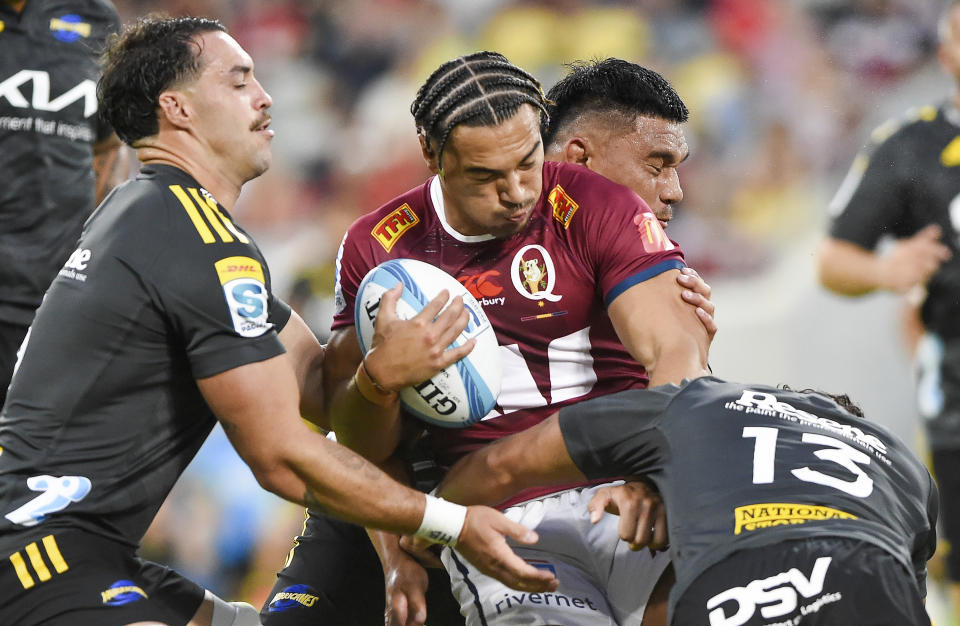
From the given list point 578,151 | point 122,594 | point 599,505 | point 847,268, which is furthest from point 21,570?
point 847,268

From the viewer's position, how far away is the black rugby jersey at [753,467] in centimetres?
249

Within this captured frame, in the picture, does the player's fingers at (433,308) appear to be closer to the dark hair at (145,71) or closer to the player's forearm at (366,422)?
the player's forearm at (366,422)

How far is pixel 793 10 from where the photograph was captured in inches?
306

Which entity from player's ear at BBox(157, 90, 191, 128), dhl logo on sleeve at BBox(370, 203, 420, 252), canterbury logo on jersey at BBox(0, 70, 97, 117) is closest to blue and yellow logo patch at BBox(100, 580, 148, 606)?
player's ear at BBox(157, 90, 191, 128)

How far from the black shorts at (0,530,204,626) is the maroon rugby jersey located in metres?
1.13

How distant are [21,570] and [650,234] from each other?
74.7 inches

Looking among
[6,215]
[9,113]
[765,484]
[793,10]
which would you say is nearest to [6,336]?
[6,215]

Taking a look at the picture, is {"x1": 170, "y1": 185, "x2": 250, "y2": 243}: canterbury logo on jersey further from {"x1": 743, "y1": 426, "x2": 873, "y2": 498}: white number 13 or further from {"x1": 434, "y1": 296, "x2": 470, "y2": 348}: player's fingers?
{"x1": 743, "y1": 426, "x2": 873, "y2": 498}: white number 13

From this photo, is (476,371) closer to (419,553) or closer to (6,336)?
(419,553)

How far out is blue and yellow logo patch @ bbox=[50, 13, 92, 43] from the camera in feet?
14.0

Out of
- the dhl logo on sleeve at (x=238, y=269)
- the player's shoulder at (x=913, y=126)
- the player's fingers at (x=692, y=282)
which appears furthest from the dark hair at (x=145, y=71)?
the player's shoulder at (x=913, y=126)

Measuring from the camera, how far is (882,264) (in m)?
5.84

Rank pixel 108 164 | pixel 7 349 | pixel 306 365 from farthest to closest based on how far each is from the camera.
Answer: pixel 108 164 < pixel 7 349 < pixel 306 365

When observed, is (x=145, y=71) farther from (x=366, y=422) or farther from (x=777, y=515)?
(x=777, y=515)
